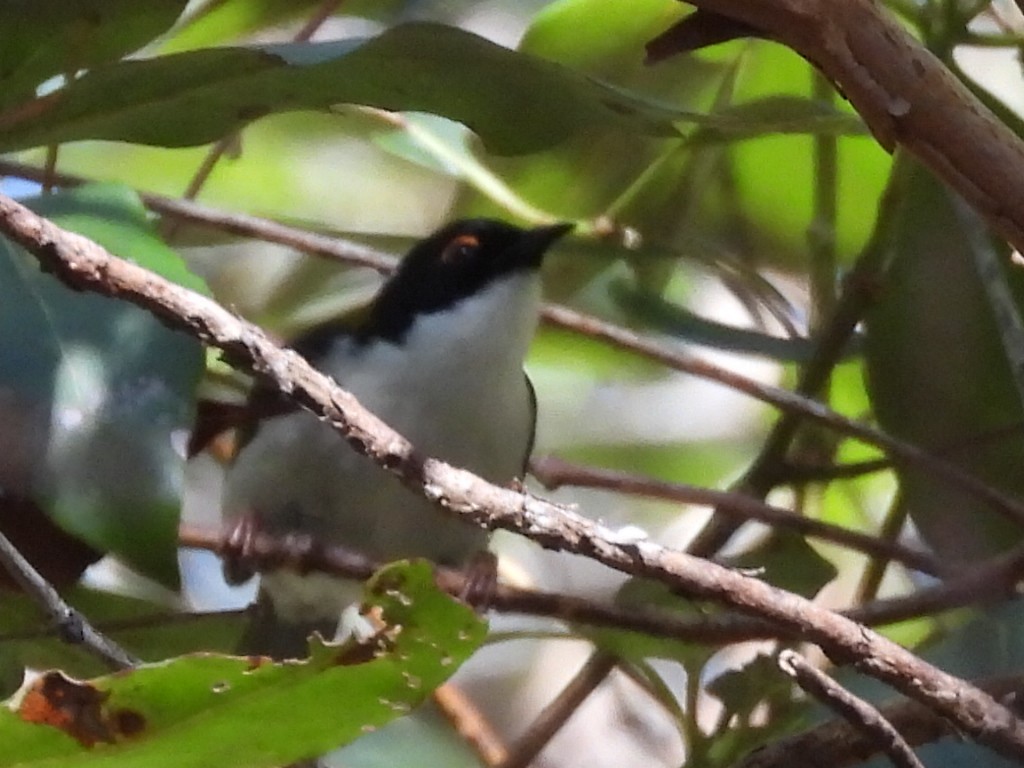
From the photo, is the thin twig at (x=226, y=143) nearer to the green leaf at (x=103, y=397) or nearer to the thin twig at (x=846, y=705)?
the green leaf at (x=103, y=397)

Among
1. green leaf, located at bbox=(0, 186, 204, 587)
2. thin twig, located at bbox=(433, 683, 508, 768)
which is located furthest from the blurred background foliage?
thin twig, located at bbox=(433, 683, 508, 768)

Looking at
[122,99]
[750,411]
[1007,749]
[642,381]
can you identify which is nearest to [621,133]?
[642,381]

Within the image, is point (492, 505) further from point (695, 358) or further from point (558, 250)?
point (558, 250)

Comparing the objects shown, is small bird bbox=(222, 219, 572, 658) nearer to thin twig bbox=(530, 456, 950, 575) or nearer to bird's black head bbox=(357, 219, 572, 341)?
bird's black head bbox=(357, 219, 572, 341)

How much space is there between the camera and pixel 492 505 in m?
0.55

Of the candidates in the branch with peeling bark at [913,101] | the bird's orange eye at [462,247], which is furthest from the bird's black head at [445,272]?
the branch with peeling bark at [913,101]

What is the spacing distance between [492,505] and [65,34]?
20.5 inches

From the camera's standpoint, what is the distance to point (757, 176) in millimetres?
1224

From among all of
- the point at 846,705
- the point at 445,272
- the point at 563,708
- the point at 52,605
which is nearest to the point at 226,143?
the point at 445,272

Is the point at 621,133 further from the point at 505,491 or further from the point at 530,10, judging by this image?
the point at 505,491

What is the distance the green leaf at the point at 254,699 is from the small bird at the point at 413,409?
1.63 ft

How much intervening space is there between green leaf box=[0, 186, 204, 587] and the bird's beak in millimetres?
415

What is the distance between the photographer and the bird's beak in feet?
3.72

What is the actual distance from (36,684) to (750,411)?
1216 millimetres
